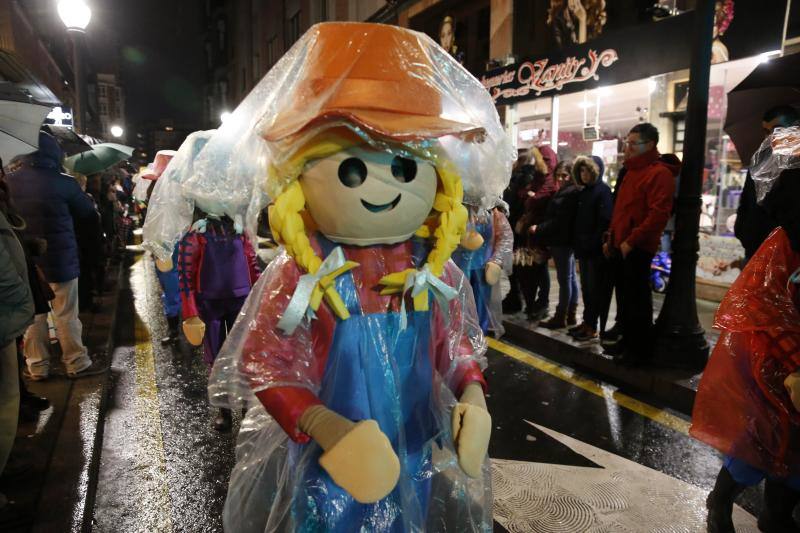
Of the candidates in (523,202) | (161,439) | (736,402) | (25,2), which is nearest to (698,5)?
(523,202)

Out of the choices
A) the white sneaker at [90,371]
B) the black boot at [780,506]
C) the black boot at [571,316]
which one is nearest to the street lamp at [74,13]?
the white sneaker at [90,371]

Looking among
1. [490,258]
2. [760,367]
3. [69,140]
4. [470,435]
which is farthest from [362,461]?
[69,140]

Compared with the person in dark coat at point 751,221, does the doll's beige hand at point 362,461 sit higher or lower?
lower

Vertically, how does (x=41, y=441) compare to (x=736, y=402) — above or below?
below

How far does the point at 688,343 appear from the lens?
4680mm

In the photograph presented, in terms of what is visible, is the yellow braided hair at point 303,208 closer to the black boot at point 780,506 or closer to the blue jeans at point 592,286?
the black boot at point 780,506

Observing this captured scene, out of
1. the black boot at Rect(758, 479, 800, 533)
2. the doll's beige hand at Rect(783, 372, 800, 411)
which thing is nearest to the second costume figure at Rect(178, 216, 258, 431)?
the doll's beige hand at Rect(783, 372, 800, 411)

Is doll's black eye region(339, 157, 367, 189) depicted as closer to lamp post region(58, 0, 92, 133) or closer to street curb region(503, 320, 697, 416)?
street curb region(503, 320, 697, 416)

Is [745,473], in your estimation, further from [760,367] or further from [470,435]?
[470,435]

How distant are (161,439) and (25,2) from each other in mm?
17782

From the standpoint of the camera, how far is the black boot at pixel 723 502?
252 centimetres

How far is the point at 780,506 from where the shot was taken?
251cm

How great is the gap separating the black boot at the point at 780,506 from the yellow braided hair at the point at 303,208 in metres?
1.99

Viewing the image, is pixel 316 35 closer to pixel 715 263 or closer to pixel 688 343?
pixel 688 343
